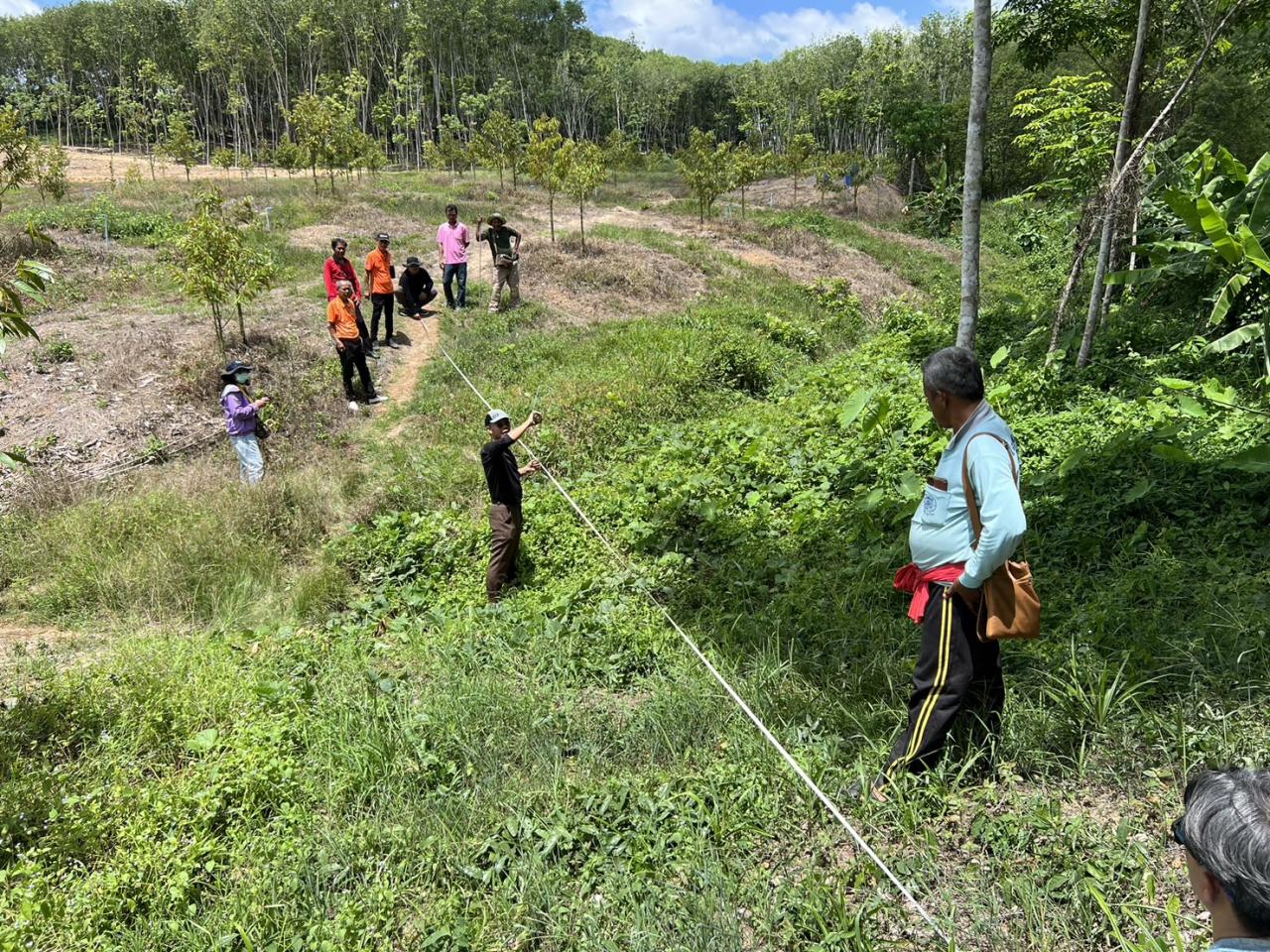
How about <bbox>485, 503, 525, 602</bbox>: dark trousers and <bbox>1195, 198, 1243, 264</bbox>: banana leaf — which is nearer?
<bbox>1195, 198, 1243, 264</bbox>: banana leaf

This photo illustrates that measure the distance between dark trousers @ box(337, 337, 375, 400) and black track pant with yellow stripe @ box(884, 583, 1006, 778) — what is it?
28.3 feet

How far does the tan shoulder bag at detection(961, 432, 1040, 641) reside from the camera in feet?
9.03

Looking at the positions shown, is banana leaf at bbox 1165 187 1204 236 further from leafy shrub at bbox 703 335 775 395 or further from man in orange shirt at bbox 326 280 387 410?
man in orange shirt at bbox 326 280 387 410

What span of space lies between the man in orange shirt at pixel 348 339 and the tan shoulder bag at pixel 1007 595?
339 inches

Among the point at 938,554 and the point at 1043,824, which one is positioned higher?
the point at 938,554

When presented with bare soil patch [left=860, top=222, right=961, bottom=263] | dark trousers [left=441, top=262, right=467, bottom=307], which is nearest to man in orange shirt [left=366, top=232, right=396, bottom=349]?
dark trousers [left=441, top=262, right=467, bottom=307]

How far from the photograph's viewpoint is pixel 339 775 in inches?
149

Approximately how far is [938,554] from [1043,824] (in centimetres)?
109

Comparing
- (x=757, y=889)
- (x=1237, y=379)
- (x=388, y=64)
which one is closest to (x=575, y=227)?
(x=1237, y=379)

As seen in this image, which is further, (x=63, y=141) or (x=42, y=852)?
(x=63, y=141)

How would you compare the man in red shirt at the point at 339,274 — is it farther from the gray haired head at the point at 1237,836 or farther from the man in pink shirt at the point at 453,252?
the gray haired head at the point at 1237,836

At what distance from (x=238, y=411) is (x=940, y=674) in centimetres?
723

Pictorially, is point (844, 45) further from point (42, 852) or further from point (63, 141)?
point (42, 852)

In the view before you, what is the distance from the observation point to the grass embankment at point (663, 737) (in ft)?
9.41
